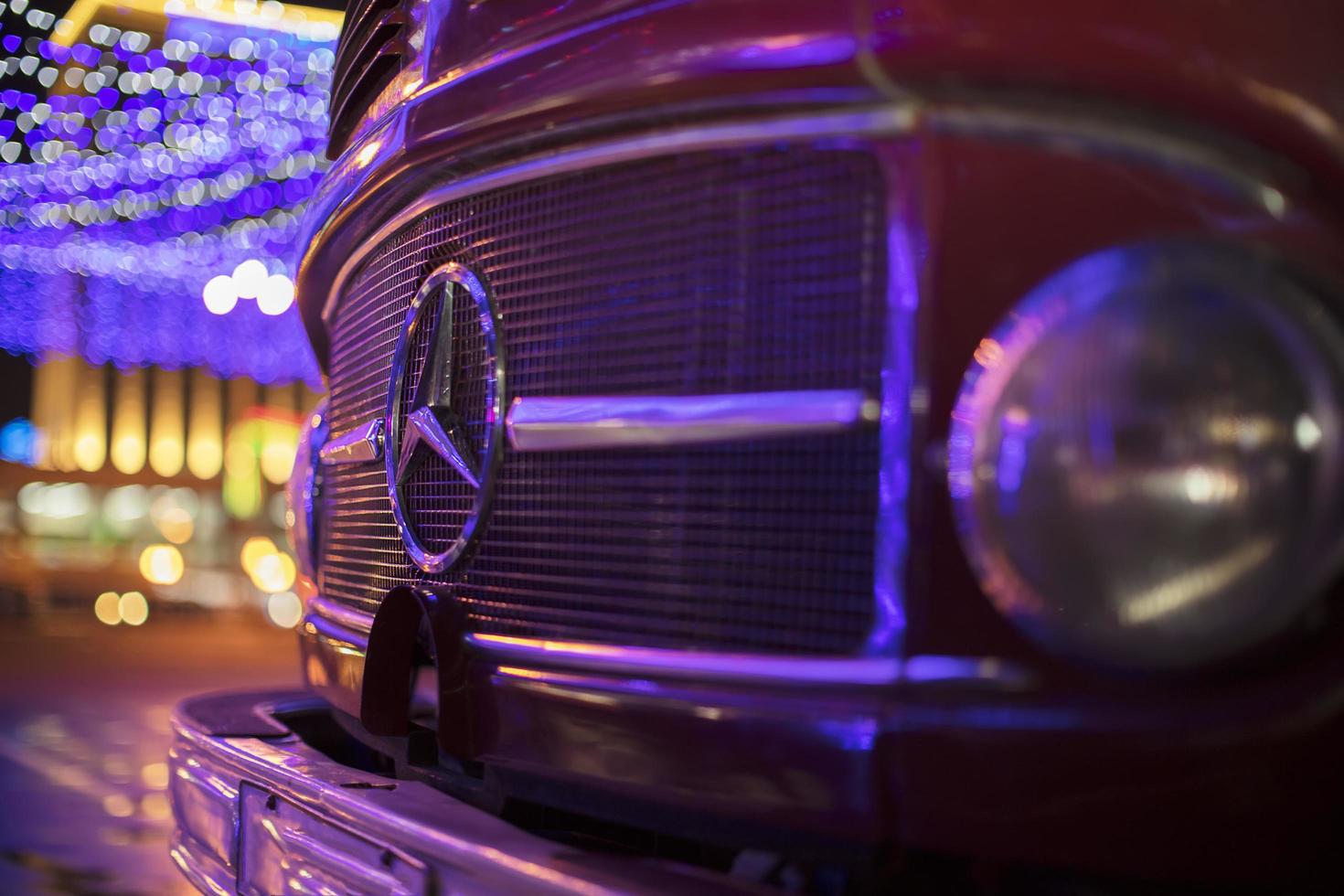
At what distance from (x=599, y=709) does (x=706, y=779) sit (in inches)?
5.2

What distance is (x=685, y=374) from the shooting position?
1.08 m

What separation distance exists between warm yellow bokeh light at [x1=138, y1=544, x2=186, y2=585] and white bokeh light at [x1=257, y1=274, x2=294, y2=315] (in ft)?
15.1

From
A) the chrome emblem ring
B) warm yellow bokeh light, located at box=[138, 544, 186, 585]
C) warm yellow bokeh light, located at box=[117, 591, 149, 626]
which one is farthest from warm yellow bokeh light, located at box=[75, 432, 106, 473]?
the chrome emblem ring

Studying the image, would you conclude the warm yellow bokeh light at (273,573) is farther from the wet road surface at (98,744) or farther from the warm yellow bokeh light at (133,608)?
the wet road surface at (98,744)

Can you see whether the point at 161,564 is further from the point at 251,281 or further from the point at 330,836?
the point at 330,836

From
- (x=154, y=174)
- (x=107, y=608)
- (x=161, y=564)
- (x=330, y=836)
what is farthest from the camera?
(x=161, y=564)

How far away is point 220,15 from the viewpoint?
7867 millimetres

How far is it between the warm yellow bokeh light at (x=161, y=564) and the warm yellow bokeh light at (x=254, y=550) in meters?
0.82

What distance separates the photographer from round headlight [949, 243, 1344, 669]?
780 mm

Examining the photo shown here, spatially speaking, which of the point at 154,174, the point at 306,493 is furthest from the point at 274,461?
the point at 306,493

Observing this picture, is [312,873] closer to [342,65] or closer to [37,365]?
[342,65]

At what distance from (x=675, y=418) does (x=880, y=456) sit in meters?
0.21

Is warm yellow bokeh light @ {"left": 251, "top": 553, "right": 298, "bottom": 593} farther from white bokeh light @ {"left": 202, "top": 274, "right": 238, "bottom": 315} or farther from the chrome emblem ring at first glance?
the chrome emblem ring

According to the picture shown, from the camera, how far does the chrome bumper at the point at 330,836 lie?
1.03 m
